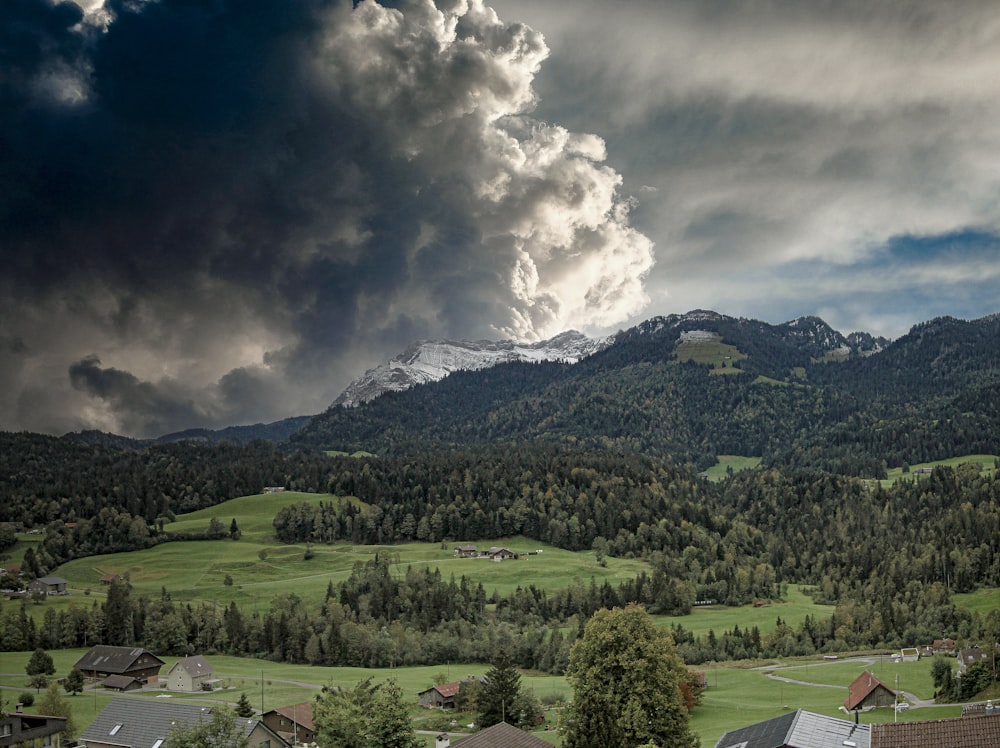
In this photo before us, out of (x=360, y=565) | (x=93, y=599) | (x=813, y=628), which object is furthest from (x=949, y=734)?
(x=93, y=599)

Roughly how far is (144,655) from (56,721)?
4507cm

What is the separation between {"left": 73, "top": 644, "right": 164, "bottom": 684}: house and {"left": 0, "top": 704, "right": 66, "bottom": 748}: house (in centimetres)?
4069

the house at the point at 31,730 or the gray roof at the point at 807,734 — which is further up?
the gray roof at the point at 807,734

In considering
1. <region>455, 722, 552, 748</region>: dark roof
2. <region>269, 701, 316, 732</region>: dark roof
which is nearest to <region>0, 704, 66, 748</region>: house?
<region>269, 701, 316, 732</region>: dark roof

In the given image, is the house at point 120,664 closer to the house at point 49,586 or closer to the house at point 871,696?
the house at point 49,586

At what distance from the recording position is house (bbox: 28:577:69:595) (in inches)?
6886

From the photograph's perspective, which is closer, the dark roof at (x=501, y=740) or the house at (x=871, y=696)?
the dark roof at (x=501, y=740)

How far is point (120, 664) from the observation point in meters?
121

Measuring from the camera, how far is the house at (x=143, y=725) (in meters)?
73.5

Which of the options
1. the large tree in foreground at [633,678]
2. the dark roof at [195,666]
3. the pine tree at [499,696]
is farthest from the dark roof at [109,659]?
the large tree in foreground at [633,678]

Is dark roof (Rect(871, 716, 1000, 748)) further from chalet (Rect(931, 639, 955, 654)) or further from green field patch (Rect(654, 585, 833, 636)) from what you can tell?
green field patch (Rect(654, 585, 833, 636))

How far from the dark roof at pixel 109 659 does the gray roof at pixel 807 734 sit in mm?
94703

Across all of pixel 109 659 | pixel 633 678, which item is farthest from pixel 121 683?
pixel 633 678

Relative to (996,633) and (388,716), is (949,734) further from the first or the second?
(996,633)
